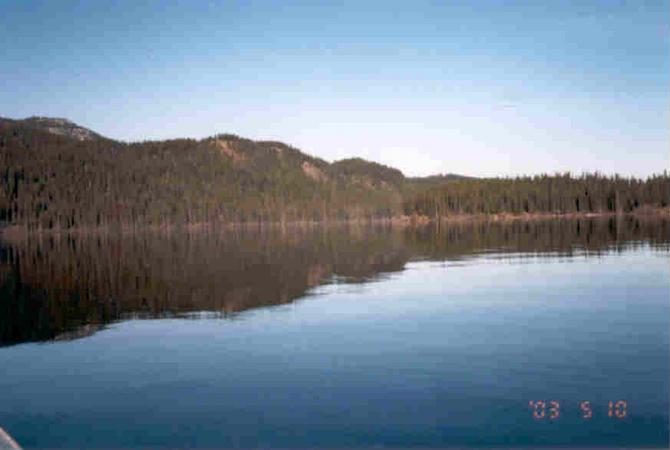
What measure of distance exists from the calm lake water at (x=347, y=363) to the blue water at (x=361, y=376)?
53 millimetres

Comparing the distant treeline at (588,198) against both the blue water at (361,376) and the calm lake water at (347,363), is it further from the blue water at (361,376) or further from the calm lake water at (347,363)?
the blue water at (361,376)

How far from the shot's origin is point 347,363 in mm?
16391

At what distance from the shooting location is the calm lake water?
38.5 ft

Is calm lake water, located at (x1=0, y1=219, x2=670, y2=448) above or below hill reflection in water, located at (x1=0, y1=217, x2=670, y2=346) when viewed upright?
below

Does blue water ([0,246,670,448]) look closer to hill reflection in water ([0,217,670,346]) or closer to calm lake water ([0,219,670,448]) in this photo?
calm lake water ([0,219,670,448])

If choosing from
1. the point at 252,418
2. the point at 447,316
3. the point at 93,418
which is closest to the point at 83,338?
the point at 93,418

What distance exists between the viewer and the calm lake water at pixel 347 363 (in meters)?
11.7

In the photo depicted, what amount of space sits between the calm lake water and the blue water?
5 cm

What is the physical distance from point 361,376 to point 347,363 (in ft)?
4.28

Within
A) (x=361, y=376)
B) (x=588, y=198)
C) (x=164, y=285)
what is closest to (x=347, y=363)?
(x=361, y=376)
